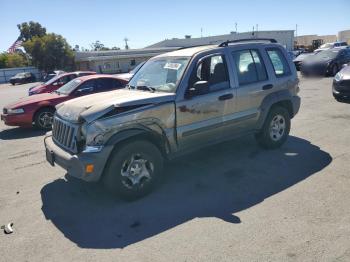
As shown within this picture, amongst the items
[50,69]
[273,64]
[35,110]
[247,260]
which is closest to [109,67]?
[50,69]

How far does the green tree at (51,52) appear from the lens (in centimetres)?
5034

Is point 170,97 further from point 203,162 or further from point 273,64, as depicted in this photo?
point 273,64

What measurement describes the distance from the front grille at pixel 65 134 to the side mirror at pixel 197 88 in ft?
5.50

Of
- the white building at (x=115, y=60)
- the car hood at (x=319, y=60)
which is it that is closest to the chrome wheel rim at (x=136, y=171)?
the car hood at (x=319, y=60)

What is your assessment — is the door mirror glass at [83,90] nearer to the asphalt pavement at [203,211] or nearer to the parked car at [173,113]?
the asphalt pavement at [203,211]

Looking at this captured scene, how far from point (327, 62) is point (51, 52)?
42507 millimetres

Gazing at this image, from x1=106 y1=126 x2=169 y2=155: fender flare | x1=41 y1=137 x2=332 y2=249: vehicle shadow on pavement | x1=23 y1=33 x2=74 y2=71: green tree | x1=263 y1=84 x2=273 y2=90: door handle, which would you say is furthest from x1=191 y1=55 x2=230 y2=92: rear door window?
x1=23 y1=33 x2=74 y2=71: green tree

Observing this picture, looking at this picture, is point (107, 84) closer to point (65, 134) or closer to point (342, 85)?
point (65, 134)

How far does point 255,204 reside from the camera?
4.32 meters

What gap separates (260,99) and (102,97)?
2761 millimetres

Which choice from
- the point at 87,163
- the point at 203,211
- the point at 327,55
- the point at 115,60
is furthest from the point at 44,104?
the point at 115,60

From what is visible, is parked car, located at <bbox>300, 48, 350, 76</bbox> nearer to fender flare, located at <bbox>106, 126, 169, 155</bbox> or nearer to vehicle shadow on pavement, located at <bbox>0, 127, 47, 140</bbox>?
vehicle shadow on pavement, located at <bbox>0, 127, 47, 140</bbox>

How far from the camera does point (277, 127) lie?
6438 mm

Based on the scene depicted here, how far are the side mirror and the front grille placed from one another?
1.68 m
